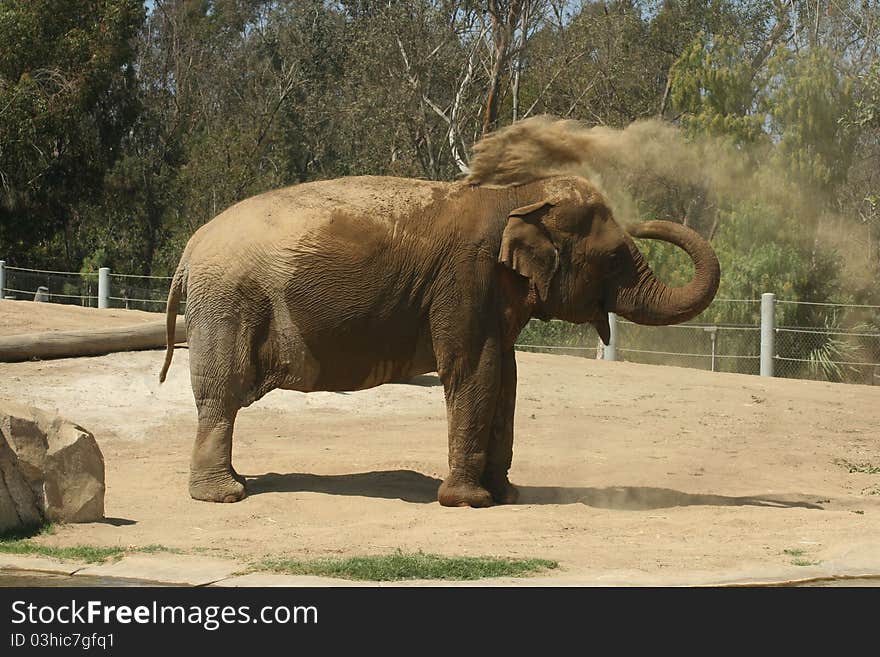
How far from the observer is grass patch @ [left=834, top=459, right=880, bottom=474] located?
11.8 meters

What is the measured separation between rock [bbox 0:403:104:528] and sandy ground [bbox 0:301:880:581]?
172mm

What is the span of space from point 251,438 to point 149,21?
119ft

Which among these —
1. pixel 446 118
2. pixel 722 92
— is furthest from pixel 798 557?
pixel 446 118

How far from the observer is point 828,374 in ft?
69.5

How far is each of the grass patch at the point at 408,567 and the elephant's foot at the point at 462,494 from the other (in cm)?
206

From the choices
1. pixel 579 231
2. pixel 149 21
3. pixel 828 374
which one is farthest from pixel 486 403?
pixel 149 21

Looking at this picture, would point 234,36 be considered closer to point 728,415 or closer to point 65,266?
point 65,266

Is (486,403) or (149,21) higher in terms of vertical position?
(149,21)

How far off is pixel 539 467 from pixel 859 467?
3.07 meters

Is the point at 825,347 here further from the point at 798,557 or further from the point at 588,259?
the point at 798,557

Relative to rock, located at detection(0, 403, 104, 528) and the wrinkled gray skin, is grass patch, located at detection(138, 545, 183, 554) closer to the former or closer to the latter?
rock, located at detection(0, 403, 104, 528)

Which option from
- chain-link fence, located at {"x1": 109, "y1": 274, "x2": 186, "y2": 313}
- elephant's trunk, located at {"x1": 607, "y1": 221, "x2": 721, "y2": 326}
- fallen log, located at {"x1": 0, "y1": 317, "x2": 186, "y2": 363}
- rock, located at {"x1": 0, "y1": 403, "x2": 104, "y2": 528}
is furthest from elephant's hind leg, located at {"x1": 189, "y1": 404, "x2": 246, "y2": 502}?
chain-link fence, located at {"x1": 109, "y1": 274, "x2": 186, "y2": 313}

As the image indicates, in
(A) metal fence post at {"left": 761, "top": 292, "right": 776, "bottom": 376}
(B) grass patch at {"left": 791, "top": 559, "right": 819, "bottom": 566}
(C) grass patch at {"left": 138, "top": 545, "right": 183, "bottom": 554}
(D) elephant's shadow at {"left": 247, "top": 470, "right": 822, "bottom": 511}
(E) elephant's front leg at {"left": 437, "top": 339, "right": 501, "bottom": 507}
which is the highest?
(A) metal fence post at {"left": 761, "top": 292, "right": 776, "bottom": 376}

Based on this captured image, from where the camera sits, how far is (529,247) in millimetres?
9172
